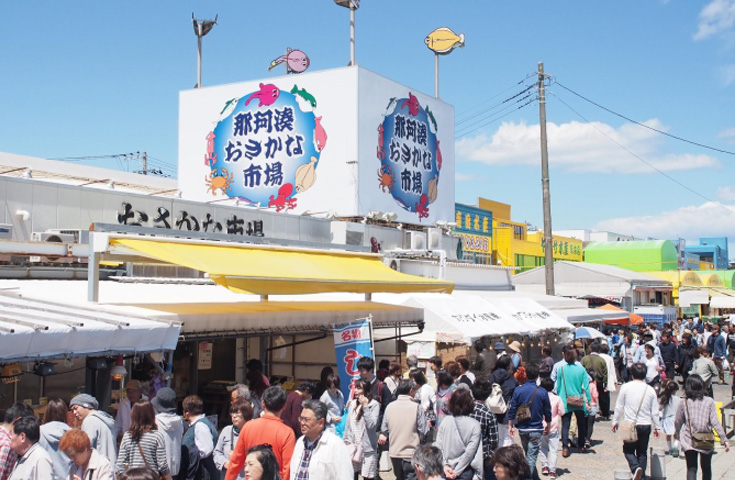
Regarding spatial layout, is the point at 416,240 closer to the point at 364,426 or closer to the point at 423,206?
the point at 423,206

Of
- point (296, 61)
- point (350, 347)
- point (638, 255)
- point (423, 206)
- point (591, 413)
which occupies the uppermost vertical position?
point (296, 61)

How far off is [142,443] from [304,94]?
15.8m

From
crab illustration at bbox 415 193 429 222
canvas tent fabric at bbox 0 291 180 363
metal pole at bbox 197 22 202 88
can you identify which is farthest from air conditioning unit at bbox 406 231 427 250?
canvas tent fabric at bbox 0 291 180 363

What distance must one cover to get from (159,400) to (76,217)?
7.01 meters

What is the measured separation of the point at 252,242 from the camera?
12.2 m

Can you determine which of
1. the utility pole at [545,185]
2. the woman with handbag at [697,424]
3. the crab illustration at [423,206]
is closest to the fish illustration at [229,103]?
the crab illustration at [423,206]

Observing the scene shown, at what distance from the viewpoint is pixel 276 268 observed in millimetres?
10312

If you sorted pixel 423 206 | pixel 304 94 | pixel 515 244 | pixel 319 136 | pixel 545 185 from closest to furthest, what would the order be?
pixel 319 136 → pixel 304 94 → pixel 545 185 → pixel 423 206 → pixel 515 244

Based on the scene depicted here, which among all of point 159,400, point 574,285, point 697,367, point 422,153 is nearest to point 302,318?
point 159,400

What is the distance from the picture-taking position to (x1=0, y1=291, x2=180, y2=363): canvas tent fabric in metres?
6.99

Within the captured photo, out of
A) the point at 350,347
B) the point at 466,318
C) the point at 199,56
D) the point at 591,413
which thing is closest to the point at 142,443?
the point at 350,347

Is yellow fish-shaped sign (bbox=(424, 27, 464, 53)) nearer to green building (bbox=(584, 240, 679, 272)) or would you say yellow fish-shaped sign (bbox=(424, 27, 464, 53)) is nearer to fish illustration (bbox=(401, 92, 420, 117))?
fish illustration (bbox=(401, 92, 420, 117))

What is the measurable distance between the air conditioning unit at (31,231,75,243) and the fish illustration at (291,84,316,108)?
395 inches

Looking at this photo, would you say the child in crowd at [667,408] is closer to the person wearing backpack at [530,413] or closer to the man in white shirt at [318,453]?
the person wearing backpack at [530,413]
